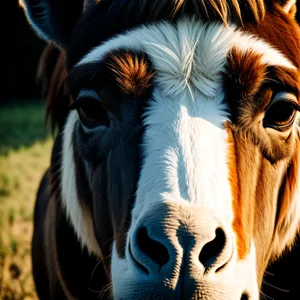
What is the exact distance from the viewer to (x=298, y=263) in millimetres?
3234

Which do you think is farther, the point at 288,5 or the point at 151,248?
the point at 288,5

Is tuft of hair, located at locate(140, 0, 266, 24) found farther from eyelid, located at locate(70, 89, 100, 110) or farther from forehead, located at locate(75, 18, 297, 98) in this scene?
eyelid, located at locate(70, 89, 100, 110)

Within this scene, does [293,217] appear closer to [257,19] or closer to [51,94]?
[257,19]

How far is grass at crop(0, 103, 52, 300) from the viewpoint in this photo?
5655 mm

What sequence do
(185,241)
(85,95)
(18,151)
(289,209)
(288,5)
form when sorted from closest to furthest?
1. (185,241)
2. (85,95)
3. (288,5)
4. (289,209)
5. (18,151)

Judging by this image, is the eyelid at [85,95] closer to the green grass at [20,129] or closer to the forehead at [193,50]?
the forehead at [193,50]

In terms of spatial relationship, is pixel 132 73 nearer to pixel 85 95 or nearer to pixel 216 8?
pixel 85 95

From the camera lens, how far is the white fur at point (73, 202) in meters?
3.27

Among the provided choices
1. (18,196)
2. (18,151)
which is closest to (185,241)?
(18,196)

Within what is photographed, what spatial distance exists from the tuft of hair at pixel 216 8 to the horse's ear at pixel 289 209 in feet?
2.91

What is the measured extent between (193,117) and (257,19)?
2.24 feet

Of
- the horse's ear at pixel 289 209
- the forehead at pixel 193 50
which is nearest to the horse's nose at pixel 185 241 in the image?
the forehead at pixel 193 50

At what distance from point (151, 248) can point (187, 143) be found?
495 mm

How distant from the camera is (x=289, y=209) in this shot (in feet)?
9.80
